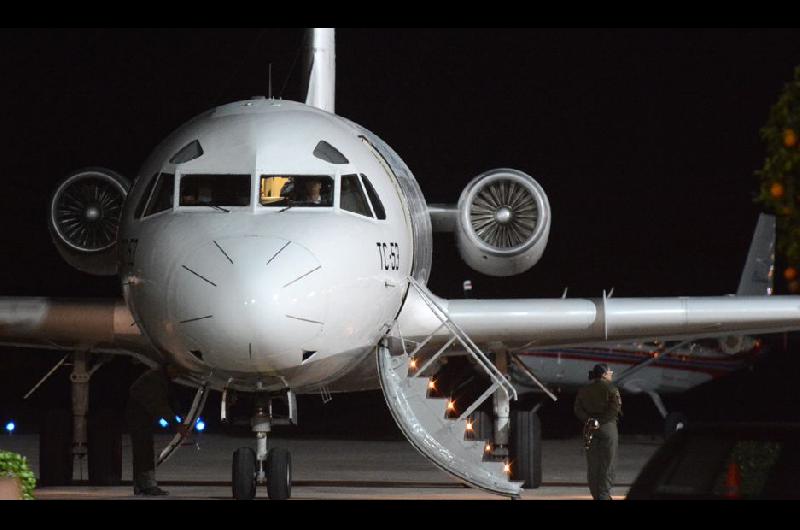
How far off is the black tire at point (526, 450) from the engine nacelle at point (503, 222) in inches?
73.0

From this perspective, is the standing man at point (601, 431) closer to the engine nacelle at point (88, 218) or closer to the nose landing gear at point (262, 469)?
the nose landing gear at point (262, 469)

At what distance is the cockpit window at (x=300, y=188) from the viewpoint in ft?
49.0

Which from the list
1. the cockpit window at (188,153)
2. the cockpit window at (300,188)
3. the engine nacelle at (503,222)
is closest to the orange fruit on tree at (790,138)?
the engine nacelle at (503,222)

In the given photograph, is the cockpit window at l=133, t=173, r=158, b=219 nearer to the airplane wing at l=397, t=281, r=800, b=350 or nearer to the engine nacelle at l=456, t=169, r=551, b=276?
the airplane wing at l=397, t=281, r=800, b=350

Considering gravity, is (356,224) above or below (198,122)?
below

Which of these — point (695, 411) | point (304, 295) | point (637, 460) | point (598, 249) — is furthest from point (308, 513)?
point (598, 249)

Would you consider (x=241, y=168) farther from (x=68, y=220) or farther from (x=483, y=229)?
(x=483, y=229)

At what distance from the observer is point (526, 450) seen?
19.3 m

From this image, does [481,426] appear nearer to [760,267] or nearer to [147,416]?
[147,416]

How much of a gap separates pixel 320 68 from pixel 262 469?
323 inches

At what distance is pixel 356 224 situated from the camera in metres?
14.9

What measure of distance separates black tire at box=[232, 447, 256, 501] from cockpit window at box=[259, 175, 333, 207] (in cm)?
238

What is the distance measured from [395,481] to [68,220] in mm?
5100

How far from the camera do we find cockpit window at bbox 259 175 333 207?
14938 millimetres
